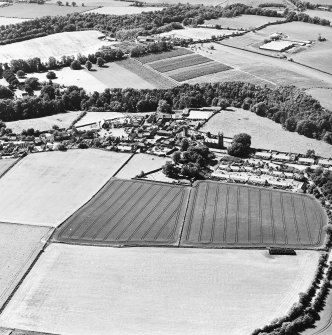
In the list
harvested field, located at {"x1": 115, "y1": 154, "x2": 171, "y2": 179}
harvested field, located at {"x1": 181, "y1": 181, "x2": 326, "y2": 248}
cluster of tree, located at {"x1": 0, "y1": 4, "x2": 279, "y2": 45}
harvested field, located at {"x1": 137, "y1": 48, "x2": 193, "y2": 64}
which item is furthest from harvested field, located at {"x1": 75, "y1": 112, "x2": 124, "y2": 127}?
cluster of tree, located at {"x1": 0, "y1": 4, "x2": 279, "y2": 45}

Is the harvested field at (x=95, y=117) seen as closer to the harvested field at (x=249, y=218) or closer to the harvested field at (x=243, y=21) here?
the harvested field at (x=249, y=218)

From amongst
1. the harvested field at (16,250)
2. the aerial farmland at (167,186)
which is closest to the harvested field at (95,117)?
the aerial farmland at (167,186)

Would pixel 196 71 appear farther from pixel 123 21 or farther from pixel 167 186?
pixel 167 186

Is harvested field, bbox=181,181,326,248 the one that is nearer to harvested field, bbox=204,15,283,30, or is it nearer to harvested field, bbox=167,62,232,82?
harvested field, bbox=167,62,232,82

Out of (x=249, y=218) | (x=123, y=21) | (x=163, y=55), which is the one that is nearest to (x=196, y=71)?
(x=163, y=55)

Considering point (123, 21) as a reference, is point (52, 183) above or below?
above

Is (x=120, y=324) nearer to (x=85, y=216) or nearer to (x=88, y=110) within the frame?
(x=85, y=216)

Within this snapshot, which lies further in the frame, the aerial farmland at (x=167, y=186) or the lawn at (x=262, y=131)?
the lawn at (x=262, y=131)
